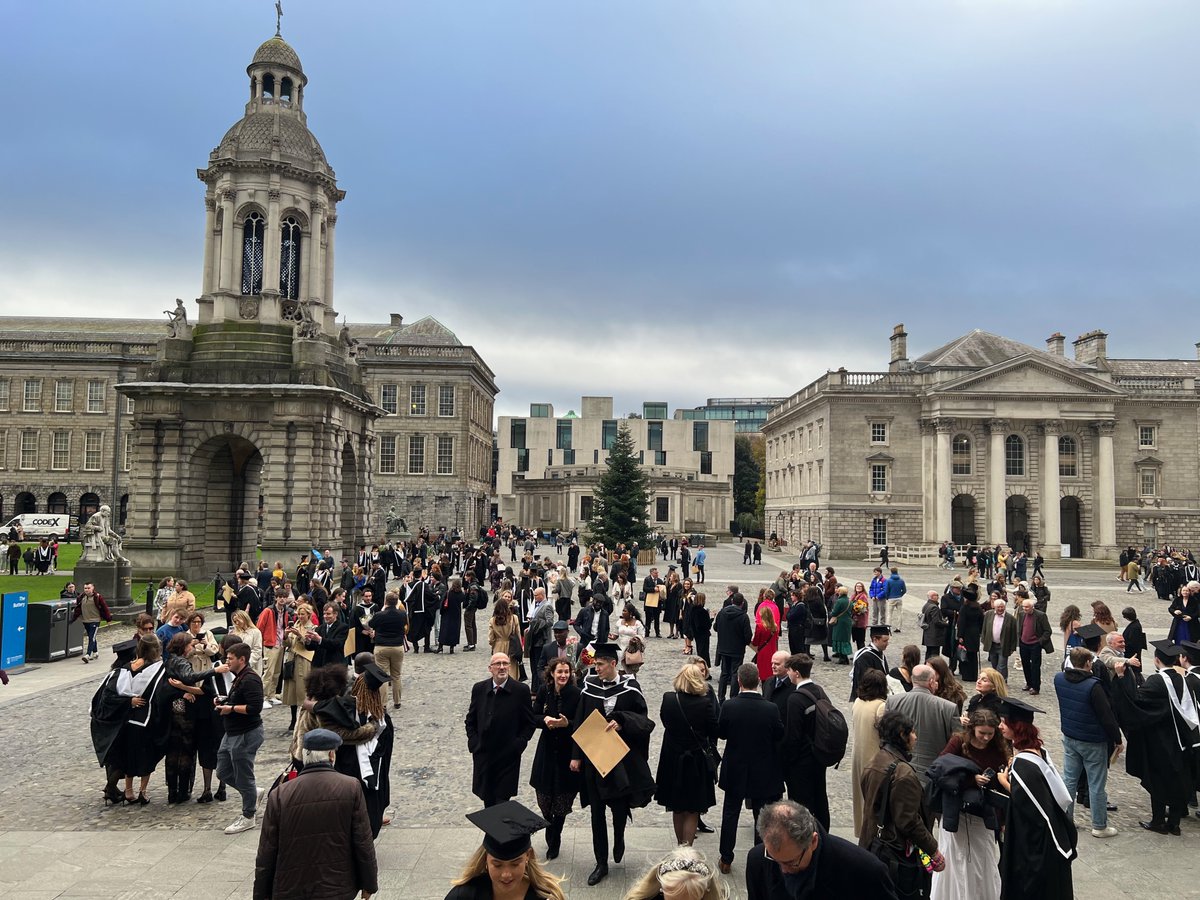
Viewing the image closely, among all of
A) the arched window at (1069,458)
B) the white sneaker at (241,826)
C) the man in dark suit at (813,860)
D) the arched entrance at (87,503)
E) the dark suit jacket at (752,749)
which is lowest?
the white sneaker at (241,826)

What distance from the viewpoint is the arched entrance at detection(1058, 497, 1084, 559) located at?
176ft

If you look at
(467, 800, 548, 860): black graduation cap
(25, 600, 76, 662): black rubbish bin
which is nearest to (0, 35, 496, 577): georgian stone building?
(25, 600, 76, 662): black rubbish bin

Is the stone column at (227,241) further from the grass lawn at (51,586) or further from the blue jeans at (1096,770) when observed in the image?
the blue jeans at (1096,770)

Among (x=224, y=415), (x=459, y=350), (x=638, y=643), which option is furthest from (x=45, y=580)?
(x=459, y=350)

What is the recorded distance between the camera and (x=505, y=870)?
11.0 ft

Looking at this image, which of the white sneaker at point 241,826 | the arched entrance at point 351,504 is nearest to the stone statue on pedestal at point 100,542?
the arched entrance at point 351,504

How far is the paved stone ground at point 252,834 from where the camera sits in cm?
643

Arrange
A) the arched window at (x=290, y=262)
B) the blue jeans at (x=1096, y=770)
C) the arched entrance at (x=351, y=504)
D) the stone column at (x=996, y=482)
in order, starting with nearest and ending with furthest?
the blue jeans at (x=1096, y=770), the arched window at (x=290, y=262), the arched entrance at (x=351, y=504), the stone column at (x=996, y=482)

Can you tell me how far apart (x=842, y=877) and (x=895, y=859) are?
61.3 inches

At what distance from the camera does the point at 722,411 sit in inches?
6629

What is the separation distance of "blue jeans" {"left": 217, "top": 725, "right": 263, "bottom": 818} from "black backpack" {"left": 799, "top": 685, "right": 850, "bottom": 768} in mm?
4925

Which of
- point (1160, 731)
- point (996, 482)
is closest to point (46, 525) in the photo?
point (996, 482)

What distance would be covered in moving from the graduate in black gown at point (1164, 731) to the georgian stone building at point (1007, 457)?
1801 inches

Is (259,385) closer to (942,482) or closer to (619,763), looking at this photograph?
(619,763)
